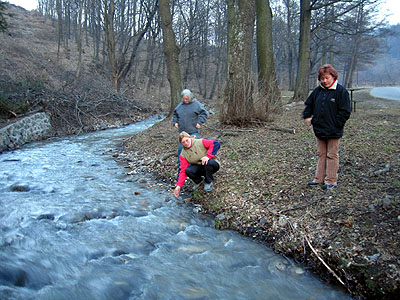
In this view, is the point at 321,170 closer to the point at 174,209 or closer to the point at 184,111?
the point at 174,209

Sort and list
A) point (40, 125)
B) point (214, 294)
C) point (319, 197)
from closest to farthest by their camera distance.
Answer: point (214, 294), point (319, 197), point (40, 125)

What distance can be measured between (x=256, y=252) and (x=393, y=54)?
11004 centimetres

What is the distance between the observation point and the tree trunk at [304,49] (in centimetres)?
1509

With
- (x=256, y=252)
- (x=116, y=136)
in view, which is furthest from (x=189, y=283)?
(x=116, y=136)

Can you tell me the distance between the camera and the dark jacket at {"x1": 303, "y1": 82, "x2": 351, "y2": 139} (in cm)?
455

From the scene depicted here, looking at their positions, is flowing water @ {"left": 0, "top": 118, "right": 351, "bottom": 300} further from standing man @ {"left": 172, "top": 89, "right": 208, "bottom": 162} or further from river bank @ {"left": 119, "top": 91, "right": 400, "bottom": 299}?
standing man @ {"left": 172, "top": 89, "right": 208, "bottom": 162}

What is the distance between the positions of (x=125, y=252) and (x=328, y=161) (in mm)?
3179

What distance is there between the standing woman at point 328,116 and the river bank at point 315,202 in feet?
1.16

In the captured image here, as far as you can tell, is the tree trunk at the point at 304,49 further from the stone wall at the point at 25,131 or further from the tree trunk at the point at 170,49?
the stone wall at the point at 25,131

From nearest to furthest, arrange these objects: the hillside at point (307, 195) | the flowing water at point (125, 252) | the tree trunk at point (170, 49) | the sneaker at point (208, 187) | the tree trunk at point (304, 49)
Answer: the flowing water at point (125, 252), the hillside at point (307, 195), the sneaker at point (208, 187), the tree trunk at point (170, 49), the tree trunk at point (304, 49)

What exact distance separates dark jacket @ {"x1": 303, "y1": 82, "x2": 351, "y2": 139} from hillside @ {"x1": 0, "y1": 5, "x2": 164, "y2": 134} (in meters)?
11.3

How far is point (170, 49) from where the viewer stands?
14117mm

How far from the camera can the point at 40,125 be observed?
504 inches

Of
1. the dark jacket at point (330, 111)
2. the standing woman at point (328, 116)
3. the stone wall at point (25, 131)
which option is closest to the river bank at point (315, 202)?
the standing woman at point (328, 116)
